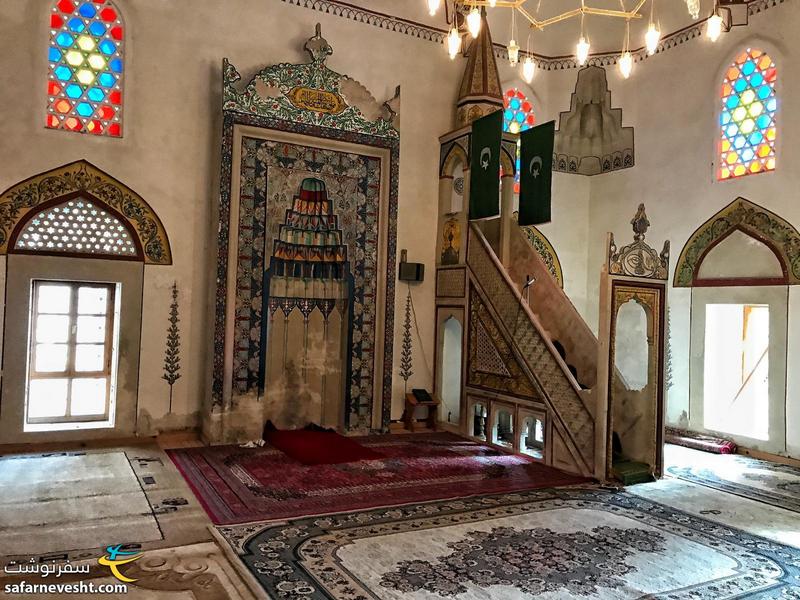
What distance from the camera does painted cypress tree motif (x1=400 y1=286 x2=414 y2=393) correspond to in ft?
25.8

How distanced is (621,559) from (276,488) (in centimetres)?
255

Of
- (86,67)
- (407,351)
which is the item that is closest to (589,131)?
(407,351)

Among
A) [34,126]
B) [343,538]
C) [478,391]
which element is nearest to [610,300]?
[478,391]

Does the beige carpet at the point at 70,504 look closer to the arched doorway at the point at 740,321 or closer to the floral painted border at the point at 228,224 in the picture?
the floral painted border at the point at 228,224

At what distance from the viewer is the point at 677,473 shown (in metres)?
6.02

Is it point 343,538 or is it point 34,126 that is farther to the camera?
point 34,126

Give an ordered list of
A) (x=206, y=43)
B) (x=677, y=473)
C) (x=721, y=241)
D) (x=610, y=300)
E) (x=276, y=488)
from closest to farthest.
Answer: (x=276, y=488) < (x=610, y=300) < (x=677, y=473) < (x=206, y=43) < (x=721, y=241)

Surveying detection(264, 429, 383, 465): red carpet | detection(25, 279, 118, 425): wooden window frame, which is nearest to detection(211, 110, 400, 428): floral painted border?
detection(264, 429, 383, 465): red carpet

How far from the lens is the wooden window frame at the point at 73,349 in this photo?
244 inches

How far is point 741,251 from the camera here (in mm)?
7055

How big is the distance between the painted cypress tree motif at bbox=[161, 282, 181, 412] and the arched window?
1790mm

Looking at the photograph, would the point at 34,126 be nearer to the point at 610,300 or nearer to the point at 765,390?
the point at 610,300

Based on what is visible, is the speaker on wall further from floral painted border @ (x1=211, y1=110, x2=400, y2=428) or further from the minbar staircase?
the minbar staircase

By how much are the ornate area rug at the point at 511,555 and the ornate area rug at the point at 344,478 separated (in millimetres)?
297
